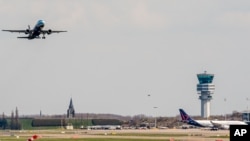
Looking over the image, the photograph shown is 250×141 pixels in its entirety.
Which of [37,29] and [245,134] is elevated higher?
[37,29]

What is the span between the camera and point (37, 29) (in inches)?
4528

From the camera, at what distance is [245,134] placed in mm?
22203

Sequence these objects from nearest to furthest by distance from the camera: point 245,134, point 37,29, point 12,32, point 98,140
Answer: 1. point 245,134
2. point 37,29
3. point 12,32
4. point 98,140

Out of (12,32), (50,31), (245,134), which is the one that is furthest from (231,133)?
(12,32)

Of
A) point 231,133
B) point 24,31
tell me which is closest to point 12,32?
point 24,31

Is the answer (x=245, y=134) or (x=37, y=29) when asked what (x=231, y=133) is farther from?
(x=37, y=29)

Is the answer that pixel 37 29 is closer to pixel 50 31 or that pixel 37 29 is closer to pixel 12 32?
pixel 50 31

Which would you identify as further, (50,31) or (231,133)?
(50,31)

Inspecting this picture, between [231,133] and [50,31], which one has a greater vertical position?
[50,31]

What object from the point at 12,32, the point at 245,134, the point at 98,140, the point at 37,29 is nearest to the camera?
the point at 245,134

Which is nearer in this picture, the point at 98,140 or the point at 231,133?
the point at 231,133

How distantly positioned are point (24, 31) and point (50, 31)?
5.86 meters

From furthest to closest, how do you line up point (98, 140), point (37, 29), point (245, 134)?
point (98, 140)
point (37, 29)
point (245, 134)

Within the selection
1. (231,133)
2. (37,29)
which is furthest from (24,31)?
(231,133)
